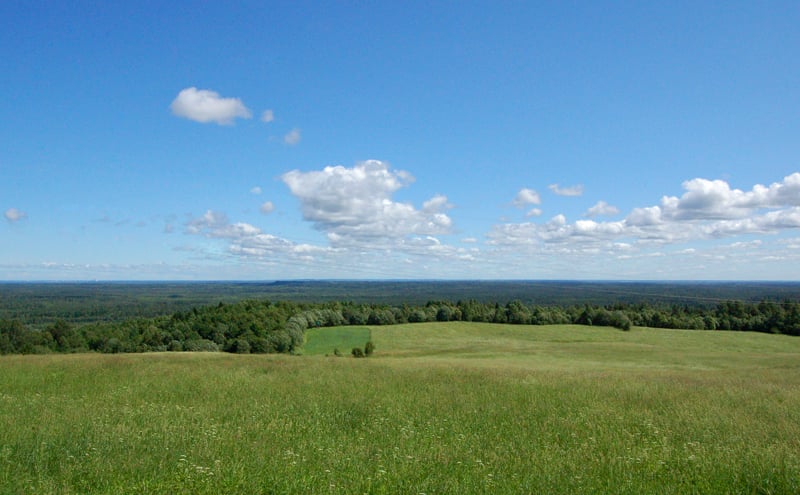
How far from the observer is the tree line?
70.3 m

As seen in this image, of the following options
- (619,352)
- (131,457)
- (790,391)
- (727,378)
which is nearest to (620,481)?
(131,457)

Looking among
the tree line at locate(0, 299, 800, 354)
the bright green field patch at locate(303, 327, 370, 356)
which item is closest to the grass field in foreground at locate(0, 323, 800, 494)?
the bright green field patch at locate(303, 327, 370, 356)

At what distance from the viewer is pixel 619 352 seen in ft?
141

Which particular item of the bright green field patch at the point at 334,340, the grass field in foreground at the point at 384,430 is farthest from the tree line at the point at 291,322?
the grass field in foreground at the point at 384,430

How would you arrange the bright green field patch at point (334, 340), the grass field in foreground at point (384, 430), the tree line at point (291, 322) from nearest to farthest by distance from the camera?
1. the grass field in foreground at point (384, 430)
2. the bright green field patch at point (334, 340)
3. the tree line at point (291, 322)

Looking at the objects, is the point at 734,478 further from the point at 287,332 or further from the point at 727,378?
the point at 287,332

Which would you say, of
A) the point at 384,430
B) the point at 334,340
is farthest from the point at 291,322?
the point at 384,430

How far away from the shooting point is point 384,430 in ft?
35.6

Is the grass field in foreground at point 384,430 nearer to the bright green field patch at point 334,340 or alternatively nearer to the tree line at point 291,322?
the bright green field patch at point 334,340

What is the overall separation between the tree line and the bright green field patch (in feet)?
7.14

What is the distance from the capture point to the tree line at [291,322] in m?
70.3

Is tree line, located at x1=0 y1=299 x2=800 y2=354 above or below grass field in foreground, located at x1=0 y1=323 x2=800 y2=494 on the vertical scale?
below

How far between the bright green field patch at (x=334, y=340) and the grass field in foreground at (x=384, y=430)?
143 ft

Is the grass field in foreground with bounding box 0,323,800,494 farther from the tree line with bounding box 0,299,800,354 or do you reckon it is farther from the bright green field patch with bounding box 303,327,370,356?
the tree line with bounding box 0,299,800,354
